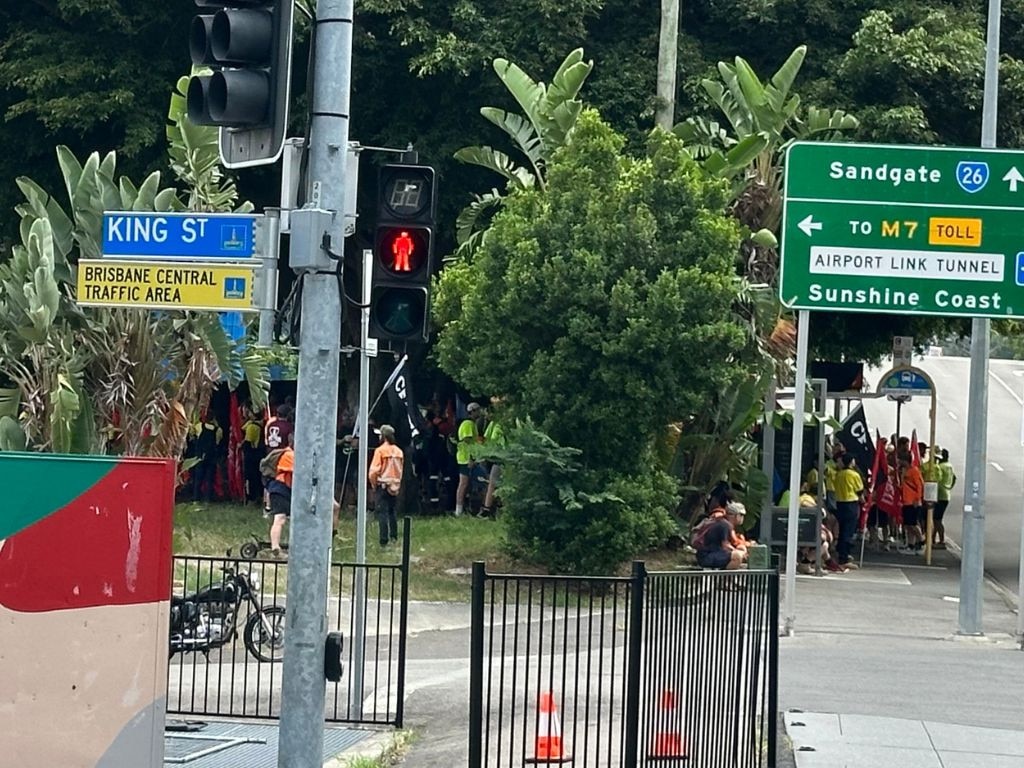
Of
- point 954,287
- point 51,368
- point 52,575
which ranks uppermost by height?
point 954,287

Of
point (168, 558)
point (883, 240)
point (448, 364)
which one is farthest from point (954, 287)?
point (168, 558)

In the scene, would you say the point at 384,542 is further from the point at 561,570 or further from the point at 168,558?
the point at 168,558

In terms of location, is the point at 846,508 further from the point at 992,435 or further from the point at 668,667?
the point at 992,435

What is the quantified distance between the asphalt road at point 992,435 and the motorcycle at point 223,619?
44.0 ft

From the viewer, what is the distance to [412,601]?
18.6 metres

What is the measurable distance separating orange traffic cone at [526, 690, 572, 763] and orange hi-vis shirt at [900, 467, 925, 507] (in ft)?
61.3

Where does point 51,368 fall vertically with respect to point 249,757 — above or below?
above

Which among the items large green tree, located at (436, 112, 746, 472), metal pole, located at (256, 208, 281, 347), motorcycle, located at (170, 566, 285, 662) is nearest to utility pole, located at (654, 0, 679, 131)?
large green tree, located at (436, 112, 746, 472)

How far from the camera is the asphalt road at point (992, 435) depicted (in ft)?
99.6

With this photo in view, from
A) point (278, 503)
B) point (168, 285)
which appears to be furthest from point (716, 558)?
point (168, 285)

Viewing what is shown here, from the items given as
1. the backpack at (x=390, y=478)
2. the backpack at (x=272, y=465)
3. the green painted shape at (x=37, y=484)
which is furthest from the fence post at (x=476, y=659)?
the backpack at (x=390, y=478)

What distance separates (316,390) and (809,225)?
10.3 m

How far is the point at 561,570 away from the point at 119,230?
34.6 feet

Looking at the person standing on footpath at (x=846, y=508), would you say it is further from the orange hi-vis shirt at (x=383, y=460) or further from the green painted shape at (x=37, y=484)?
the green painted shape at (x=37, y=484)
